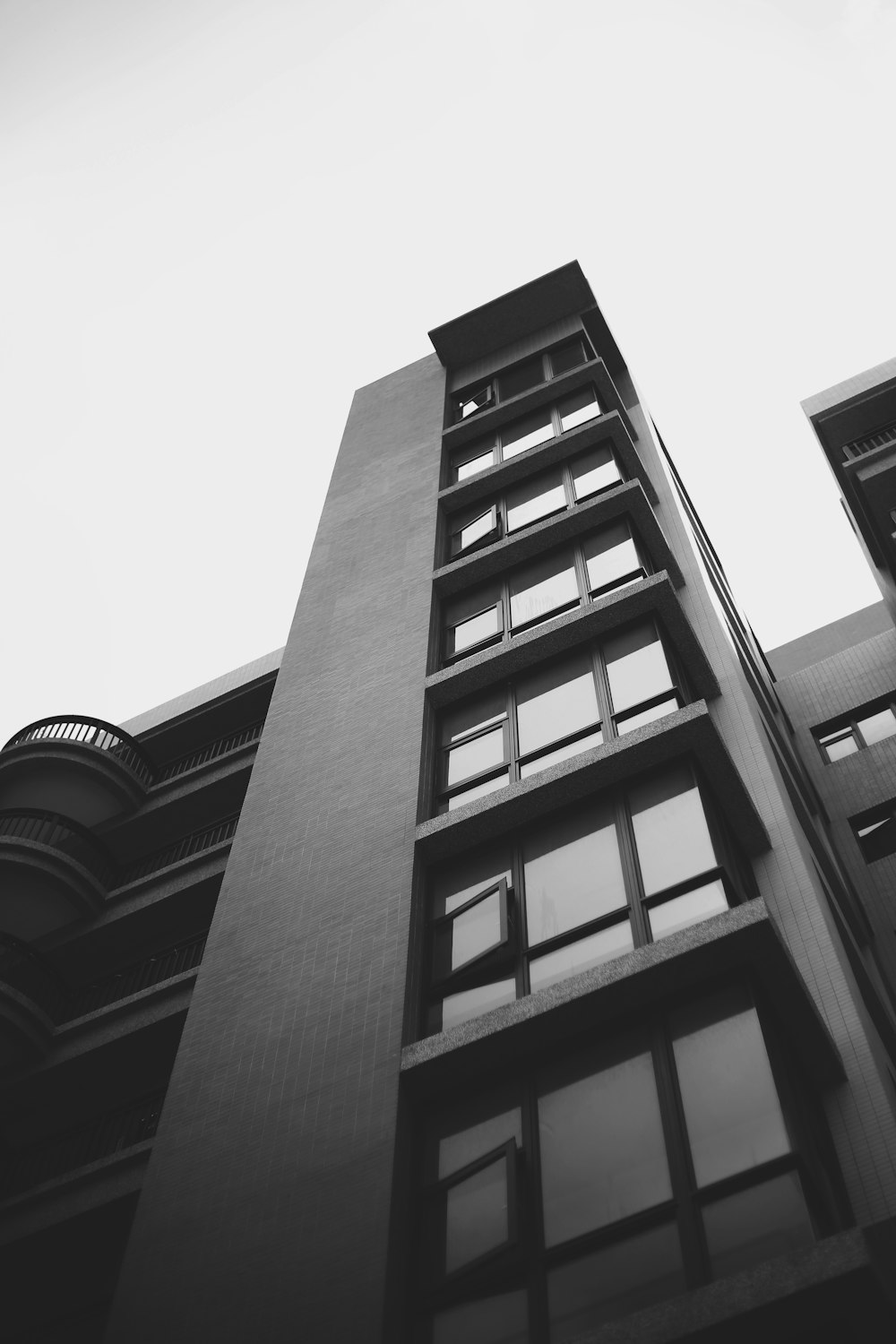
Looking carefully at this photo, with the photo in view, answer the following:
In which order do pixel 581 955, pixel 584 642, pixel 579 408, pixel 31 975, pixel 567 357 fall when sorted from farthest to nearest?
pixel 567 357 → pixel 579 408 → pixel 31 975 → pixel 584 642 → pixel 581 955

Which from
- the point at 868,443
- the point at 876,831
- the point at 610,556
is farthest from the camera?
the point at 868,443

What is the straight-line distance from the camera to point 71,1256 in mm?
16062

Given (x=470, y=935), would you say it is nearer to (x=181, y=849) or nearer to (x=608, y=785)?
(x=608, y=785)

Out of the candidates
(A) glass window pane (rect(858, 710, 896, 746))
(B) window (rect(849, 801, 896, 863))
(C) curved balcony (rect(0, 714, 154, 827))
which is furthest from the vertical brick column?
(A) glass window pane (rect(858, 710, 896, 746))

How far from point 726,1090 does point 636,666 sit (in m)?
7.44

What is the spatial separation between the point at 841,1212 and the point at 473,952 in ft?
15.4

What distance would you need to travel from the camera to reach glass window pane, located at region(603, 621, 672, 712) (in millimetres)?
16062

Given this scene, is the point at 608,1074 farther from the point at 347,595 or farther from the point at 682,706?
the point at 347,595

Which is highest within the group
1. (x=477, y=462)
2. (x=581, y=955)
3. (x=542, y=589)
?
(x=477, y=462)

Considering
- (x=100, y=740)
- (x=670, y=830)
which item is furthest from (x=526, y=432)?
(x=670, y=830)

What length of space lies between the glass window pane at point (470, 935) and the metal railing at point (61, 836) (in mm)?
12181

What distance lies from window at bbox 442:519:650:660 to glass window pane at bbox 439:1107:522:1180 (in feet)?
29.7

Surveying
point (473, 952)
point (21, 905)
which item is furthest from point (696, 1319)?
point (21, 905)

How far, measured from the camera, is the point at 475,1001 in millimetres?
12727
